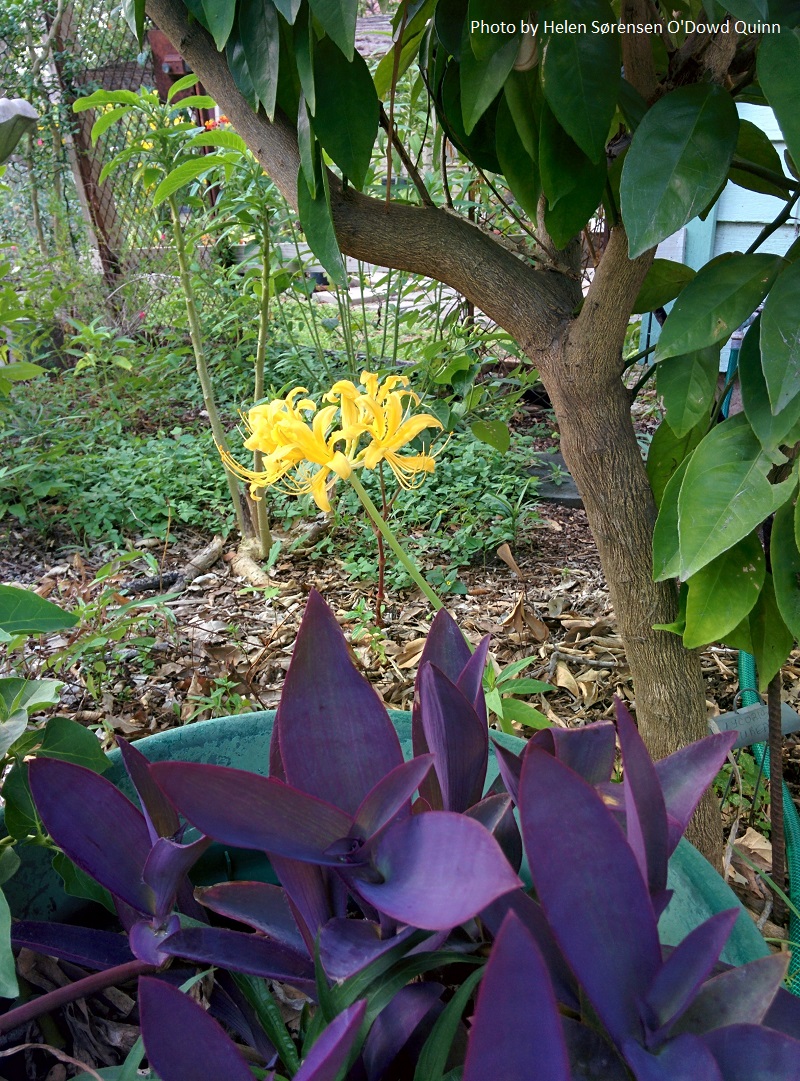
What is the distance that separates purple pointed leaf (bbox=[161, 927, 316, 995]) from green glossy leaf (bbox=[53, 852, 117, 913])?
5.5 inches

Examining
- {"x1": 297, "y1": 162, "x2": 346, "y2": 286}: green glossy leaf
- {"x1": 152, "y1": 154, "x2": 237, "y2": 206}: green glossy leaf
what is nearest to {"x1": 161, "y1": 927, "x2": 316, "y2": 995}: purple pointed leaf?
{"x1": 297, "y1": 162, "x2": 346, "y2": 286}: green glossy leaf

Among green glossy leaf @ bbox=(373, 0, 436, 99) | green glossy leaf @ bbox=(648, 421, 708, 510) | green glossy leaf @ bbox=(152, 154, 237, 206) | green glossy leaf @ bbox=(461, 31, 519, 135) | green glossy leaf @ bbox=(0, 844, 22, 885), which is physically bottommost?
green glossy leaf @ bbox=(0, 844, 22, 885)

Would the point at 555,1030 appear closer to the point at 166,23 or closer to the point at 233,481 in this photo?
the point at 166,23

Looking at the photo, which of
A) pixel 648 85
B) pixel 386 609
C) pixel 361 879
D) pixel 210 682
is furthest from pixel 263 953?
pixel 386 609

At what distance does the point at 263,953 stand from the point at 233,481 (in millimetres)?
1701

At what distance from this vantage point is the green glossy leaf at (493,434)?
1496mm

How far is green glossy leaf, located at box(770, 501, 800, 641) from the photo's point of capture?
724mm

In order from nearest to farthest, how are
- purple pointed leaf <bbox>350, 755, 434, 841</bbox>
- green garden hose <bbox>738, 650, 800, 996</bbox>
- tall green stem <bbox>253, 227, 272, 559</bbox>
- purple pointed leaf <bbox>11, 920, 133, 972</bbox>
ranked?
purple pointed leaf <bbox>350, 755, 434, 841</bbox>
purple pointed leaf <bbox>11, 920, 133, 972</bbox>
green garden hose <bbox>738, 650, 800, 996</bbox>
tall green stem <bbox>253, 227, 272, 559</bbox>

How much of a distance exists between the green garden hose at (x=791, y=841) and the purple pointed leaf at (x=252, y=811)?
28.7 inches

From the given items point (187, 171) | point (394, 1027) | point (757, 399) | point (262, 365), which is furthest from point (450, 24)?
point (262, 365)

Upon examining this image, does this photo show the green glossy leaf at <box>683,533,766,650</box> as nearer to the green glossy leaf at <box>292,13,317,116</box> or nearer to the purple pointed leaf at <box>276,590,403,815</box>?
the purple pointed leaf at <box>276,590,403,815</box>

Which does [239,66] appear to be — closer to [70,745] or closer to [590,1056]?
[70,745]

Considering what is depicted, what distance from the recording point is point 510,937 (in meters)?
0.28

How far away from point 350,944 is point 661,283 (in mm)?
729
